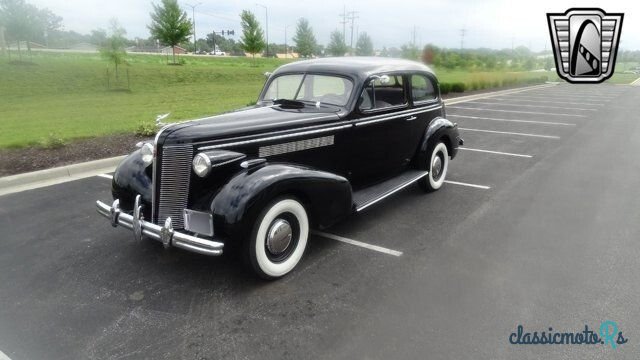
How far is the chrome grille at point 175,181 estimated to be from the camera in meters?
3.45

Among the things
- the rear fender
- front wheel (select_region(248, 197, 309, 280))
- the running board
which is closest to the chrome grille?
front wheel (select_region(248, 197, 309, 280))

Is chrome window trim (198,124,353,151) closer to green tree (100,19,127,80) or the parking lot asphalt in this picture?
the parking lot asphalt

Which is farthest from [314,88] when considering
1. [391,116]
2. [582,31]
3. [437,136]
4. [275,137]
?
[582,31]

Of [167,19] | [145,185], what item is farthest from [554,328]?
[167,19]

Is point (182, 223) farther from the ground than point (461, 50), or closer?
closer

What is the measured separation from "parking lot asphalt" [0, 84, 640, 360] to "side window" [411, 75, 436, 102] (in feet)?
4.36

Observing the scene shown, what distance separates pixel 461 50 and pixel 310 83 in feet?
66.2

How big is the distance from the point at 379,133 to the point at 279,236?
1.97 metres

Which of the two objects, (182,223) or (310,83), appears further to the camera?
(310,83)

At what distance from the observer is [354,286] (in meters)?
3.48

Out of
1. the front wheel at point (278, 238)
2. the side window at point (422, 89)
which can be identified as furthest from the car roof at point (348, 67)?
the front wheel at point (278, 238)

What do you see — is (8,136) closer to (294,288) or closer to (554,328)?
(294,288)

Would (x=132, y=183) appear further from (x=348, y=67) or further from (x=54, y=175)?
(x=54, y=175)

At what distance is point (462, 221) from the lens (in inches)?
193
